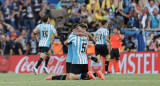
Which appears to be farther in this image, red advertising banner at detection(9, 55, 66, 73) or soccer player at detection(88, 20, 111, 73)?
red advertising banner at detection(9, 55, 66, 73)

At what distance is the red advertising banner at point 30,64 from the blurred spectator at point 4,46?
525 mm

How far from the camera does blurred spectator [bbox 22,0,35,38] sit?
23547 mm

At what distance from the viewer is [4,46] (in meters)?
22.9

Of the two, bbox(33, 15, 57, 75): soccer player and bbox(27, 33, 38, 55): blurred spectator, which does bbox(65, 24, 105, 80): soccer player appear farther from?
bbox(27, 33, 38, 55): blurred spectator

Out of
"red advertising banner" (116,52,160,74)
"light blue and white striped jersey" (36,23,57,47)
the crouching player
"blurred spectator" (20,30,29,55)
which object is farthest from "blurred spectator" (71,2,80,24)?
the crouching player

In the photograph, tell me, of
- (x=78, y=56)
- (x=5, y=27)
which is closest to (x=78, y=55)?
(x=78, y=56)

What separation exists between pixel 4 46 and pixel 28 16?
201 centimetres


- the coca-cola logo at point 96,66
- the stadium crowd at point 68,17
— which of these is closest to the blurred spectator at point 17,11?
the stadium crowd at point 68,17

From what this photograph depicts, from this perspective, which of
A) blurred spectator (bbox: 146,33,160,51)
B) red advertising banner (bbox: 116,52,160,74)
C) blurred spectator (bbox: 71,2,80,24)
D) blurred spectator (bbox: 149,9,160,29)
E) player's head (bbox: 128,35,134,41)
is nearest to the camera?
red advertising banner (bbox: 116,52,160,74)

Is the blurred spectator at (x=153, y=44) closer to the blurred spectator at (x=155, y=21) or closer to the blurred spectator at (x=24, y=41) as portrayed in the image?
the blurred spectator at (x=155, y=21)

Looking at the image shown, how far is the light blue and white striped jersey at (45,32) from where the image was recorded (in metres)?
17.2

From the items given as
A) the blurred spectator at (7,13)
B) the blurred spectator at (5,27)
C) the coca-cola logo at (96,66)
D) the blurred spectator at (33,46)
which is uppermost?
the blurred spectator at (7,13)

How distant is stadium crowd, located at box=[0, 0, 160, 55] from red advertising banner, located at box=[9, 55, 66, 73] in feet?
1.74

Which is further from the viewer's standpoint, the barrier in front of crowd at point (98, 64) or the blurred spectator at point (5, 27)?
the blurred spectator at point (5, 27)
